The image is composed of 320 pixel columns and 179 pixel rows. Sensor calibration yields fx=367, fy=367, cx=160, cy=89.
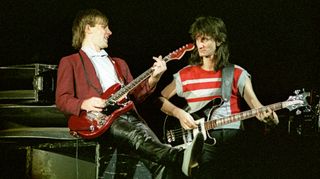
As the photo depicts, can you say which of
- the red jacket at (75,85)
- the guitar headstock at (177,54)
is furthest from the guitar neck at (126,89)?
the guitar headstock at (177,54)

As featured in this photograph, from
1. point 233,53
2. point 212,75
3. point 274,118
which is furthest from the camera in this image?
point 233,53

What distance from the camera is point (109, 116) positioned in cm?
300

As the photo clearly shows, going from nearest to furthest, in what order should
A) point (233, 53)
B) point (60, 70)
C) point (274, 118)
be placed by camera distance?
point (60, 70), point (274, 118), point (233, 53)

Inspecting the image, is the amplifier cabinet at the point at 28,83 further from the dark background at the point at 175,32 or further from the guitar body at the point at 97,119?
the guitar body at the point at 97,119

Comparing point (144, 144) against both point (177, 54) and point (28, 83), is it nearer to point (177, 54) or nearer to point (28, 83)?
point (177, 54)

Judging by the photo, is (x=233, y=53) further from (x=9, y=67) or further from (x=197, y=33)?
(x=9, y=67)

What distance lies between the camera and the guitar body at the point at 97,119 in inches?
117

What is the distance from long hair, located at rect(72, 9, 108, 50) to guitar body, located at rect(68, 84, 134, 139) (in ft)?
2.45

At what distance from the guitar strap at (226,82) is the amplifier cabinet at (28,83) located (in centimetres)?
172

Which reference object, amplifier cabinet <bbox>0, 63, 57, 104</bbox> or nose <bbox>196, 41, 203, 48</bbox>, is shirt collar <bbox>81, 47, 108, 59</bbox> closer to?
amplifier cabinet <bbox>0, 63, 57, 104</bbox>

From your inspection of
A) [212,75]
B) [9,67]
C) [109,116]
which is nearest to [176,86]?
[212,75]

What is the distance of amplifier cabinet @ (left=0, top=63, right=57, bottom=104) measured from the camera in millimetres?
3691

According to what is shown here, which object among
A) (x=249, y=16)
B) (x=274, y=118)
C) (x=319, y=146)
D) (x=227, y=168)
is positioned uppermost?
(x=249, y=16)

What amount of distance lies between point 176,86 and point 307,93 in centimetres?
126
